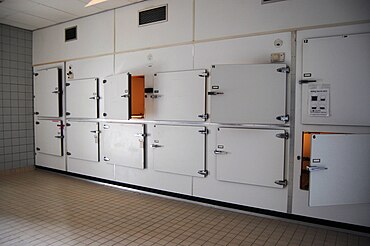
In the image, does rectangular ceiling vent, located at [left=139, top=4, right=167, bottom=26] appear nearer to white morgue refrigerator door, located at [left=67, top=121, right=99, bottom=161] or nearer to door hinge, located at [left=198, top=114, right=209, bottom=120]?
door hinge, located at [left=198, top=114, right=209, bottom=120]

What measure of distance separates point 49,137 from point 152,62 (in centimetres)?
274

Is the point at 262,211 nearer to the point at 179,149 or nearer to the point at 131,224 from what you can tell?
the point at 179,149

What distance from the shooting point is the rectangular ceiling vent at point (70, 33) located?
15.7 ft

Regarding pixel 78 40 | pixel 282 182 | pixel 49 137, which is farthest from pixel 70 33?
pixel 282 182

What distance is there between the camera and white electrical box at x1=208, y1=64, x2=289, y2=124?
2957 mm

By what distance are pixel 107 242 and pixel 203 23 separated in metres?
2.70

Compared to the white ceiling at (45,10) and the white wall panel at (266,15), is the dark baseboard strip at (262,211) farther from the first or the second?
the white ceiling at (45,10)

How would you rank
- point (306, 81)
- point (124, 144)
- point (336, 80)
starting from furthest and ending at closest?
point (124, 144) < point (306, 81) < point (336, 80)

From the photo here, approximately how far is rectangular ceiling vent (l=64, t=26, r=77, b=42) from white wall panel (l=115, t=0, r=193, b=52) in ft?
3.38

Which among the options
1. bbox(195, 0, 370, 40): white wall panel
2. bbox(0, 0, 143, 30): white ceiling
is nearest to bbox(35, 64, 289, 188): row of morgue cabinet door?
bbox(195, 0, 370, 40): white wall panel

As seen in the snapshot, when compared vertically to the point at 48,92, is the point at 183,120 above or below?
below

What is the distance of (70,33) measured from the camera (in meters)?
4.86

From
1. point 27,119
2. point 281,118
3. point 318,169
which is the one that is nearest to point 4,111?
point 27,119

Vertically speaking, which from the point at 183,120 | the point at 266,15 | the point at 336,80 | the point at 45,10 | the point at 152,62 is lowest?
→ the point at 183,120
